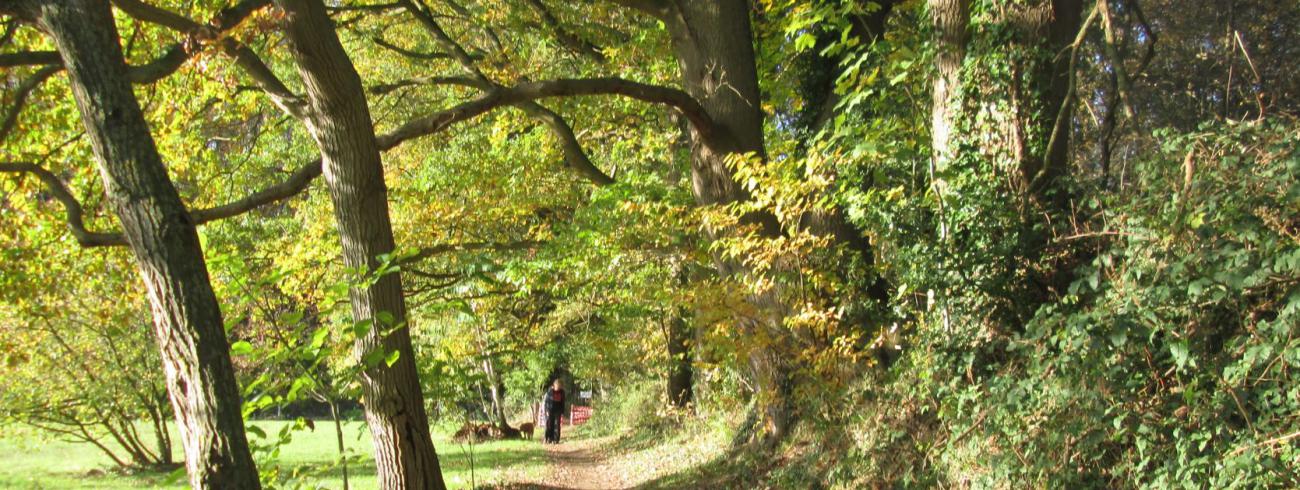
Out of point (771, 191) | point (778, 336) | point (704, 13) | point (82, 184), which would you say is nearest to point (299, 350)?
point (771, 191)

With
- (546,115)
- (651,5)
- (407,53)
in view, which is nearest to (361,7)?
(546,115)

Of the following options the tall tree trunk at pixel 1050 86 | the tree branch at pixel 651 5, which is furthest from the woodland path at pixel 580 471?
the tall tree trunk at pixel 1050 86

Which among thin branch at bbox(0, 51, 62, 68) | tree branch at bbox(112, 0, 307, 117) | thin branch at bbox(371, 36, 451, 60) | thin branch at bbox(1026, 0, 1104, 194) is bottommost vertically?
thin branch at bbox(1026, 0, 1104, 194)

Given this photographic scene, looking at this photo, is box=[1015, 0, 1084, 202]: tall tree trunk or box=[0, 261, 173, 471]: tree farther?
box=[0, 261, 173, 471]: tree

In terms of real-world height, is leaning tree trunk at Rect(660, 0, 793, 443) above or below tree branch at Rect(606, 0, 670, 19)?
below

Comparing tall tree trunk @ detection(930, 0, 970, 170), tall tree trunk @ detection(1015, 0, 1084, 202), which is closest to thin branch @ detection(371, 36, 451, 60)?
tall tree trunk @ detection(930, 0, 970, 170)

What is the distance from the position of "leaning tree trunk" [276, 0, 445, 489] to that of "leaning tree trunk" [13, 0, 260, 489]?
2442 mm

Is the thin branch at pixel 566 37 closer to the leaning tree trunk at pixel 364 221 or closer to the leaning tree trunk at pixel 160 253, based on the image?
the leaning tree trunk at pixel 364 221

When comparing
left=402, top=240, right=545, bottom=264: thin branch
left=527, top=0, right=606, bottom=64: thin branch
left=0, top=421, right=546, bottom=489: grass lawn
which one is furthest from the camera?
left=0, top=421, right=546, bottom=489: grass lawn

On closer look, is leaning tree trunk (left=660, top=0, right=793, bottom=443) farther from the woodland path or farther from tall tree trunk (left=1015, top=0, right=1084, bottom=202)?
the woodland path

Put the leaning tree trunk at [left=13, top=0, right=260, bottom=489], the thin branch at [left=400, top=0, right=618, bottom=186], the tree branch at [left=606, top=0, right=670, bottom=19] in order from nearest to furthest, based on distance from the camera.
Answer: the leaning tree trunk at [left=13, top=0, right=260, bottom=489] → the tree branch at [left=606, top=0, right=670, bottom=19] → the thin branch at [left=400, top=0, right=618, bottom=186]

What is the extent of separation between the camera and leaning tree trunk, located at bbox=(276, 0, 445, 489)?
6.38 metres

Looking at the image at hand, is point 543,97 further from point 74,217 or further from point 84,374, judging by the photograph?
point 84,374

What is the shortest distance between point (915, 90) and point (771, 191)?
195 cm
